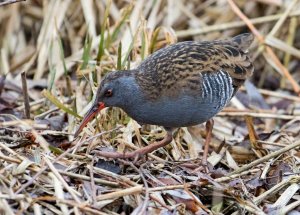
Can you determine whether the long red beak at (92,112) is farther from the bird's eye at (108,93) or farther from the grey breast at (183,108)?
the grey breast at (183,108)

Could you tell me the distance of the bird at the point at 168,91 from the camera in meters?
4.35

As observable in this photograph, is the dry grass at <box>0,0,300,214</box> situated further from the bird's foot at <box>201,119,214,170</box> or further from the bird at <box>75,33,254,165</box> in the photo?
the bird at <box>75,33,254,165</box>

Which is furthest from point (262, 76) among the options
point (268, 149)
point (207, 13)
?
point (268, 149)

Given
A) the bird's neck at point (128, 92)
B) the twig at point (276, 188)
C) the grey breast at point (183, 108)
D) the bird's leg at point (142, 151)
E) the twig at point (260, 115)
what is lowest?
the twig at point (260, 115)

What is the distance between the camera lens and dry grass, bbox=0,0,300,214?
3881 mm

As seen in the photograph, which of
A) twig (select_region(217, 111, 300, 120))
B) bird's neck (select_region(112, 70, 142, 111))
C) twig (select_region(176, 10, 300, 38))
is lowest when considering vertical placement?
twig (select_region(217, 111, 300, 120))

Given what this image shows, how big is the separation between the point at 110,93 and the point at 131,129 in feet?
1.50

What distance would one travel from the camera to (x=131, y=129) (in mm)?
4699

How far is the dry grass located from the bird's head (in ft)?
0.52

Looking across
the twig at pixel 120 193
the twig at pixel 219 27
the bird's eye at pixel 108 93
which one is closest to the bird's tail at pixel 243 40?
the bird's eye at pixel 108 93

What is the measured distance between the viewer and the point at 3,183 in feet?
12.3

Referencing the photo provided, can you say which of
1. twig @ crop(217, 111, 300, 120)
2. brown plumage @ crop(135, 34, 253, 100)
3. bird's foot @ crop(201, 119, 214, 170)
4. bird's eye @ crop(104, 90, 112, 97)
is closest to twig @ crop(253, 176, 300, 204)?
bird's foot @ crop(201, 119, 214, 170)

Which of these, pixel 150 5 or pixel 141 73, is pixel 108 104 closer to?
pixel 141 73

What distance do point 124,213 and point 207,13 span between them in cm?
→ 386
